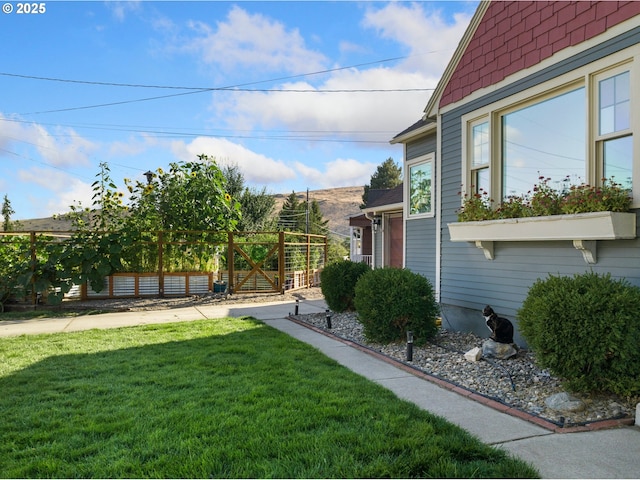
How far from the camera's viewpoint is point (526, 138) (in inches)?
215

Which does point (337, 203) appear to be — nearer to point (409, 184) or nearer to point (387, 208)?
point (387, 208)

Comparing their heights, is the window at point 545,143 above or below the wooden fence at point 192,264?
above

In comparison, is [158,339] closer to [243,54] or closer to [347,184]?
[243,54]

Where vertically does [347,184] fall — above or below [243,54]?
above

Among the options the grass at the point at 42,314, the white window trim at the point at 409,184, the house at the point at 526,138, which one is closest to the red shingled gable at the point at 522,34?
the house at the point at 526,138

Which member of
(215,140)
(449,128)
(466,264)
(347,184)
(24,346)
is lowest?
(24,346)

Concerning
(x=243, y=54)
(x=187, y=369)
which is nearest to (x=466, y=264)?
(x=187, y=369)

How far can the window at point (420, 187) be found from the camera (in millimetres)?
7961

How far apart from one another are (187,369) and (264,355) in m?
0.94

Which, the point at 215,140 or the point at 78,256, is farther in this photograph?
the point at 215,140

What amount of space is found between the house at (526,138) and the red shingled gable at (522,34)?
0.04 ft

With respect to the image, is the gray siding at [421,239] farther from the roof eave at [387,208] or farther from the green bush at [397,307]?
the roof eave at [387,208]

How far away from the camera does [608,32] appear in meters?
4.31

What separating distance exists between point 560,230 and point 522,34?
2.69 m
